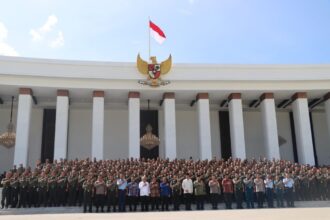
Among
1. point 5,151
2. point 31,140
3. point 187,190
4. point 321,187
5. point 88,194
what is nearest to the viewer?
point 88,194

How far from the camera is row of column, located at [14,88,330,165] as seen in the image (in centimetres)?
2002

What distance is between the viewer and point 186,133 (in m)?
25.8

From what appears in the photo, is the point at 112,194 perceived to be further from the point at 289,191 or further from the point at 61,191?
the point at 289,191

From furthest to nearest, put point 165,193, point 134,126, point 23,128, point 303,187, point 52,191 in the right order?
point 134,126, point 23,128, point 303,187, point 52,191, point 165,193

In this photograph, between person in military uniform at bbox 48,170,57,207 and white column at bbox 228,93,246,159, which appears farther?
white column at bbox 228,93,246,159

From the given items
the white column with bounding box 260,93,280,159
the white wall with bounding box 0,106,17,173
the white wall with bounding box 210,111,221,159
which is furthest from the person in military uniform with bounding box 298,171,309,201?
the white wall with bounding box 0,106,17,173

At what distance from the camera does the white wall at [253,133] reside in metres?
26.0

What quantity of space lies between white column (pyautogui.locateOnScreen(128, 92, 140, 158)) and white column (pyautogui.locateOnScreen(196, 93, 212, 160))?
350 centimetres

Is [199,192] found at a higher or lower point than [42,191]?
lower

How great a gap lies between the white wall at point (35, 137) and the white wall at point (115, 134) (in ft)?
13.4

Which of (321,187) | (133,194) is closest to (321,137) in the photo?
(321,187)

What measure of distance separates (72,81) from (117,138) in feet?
19.1

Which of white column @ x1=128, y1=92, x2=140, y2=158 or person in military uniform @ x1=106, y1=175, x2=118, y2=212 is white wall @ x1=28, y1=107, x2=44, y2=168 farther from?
person in military uniform @ x1=106, y1=175, x2=118, y2=212

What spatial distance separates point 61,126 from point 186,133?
888 cm
